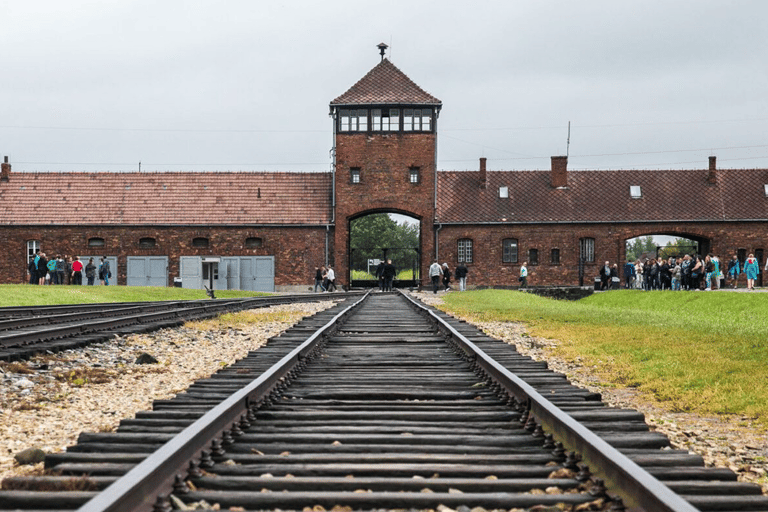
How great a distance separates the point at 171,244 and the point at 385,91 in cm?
1369

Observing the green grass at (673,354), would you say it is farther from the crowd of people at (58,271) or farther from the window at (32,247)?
the window at (32,247)

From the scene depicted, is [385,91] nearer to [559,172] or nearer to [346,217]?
[346,217]

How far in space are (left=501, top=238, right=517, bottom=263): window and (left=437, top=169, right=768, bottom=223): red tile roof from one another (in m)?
1.12

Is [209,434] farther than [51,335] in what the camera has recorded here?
No

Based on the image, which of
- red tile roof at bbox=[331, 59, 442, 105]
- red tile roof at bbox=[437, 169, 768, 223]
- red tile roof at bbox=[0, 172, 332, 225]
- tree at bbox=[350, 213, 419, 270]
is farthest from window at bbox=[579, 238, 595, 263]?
tree at bbox=[350, 213, 419, 270]

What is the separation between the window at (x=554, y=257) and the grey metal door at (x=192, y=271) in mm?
18348

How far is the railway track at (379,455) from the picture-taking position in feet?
10.4

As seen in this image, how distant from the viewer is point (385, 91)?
42219mm

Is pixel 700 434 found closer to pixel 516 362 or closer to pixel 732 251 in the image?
pixel 516 362

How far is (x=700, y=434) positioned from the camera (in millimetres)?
5016

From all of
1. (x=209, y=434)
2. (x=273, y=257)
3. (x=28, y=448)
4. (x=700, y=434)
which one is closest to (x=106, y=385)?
(x=28, y=448)

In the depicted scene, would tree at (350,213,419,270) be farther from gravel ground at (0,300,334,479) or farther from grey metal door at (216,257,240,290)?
gravel ground at (0,300,334,479)

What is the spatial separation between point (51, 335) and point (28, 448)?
19.8 feet

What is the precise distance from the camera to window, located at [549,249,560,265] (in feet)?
141
